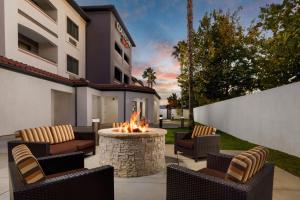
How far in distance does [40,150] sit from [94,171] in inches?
110

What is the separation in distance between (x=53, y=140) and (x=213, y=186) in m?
5.21

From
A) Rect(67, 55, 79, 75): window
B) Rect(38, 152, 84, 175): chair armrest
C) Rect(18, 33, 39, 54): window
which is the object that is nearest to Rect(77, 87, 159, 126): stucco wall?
Rect(67, 55, 79, 75): window

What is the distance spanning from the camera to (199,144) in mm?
6578

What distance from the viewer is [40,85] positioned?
12.3m

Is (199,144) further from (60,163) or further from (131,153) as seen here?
(60,163)

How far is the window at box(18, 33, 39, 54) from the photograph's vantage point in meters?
14.6

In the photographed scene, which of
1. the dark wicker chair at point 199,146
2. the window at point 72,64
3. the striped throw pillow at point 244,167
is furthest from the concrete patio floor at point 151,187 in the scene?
the window at point 72,64

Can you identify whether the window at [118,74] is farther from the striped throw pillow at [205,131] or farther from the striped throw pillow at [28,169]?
the striped throw pillow at [28,169]

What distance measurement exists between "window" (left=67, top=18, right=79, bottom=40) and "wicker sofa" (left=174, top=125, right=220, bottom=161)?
15.9m

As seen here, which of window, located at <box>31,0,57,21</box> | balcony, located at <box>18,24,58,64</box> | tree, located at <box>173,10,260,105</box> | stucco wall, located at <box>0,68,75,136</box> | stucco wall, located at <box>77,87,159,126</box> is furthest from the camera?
tree, located at <box>173,10,260,105</box>

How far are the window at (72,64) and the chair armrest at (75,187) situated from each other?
1725 centimetres

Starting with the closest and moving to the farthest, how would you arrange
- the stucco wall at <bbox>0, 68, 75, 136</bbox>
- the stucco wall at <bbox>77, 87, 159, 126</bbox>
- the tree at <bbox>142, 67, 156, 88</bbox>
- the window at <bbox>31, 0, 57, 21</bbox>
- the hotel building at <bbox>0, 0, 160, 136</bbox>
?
the stucco wall at <bbox>0, 68, 75, 136</bbox> < the hotel building at <bbox>0, 0, 160, 136</bbox> < the stucco wall at <bbox>77, 87, 159, 126</bbox> < the window at <bbox>31, 0, 57, 21</bbox> < the tree at <bbox>142, 67, 156, 88</bbox>

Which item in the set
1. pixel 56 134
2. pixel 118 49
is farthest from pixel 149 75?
pixel 56 134

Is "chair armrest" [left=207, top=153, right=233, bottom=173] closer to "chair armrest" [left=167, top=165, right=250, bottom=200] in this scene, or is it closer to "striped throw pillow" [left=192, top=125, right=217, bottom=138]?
"chair armrest" [left=167, top=165, right=250, bottom=200]
